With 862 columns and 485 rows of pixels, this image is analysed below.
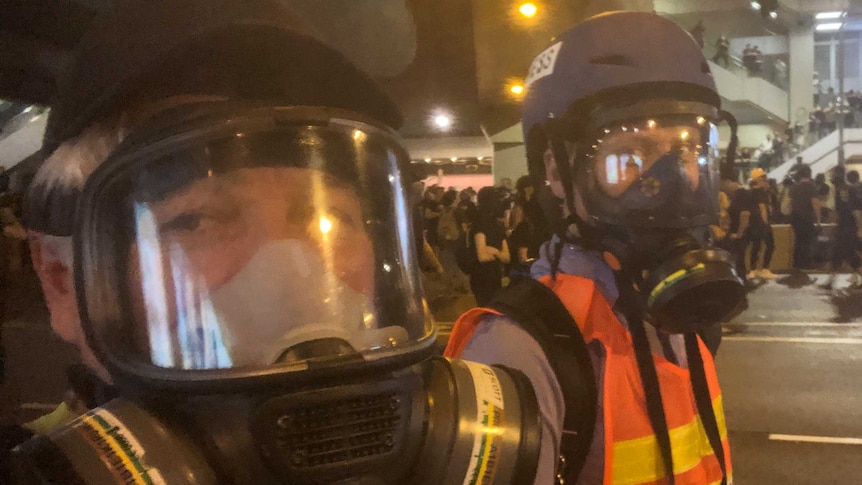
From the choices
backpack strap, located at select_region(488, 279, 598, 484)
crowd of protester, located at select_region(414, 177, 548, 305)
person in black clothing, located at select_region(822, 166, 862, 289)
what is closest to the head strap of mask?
backpack strap, located at select_region(488, 279, 598, 484)

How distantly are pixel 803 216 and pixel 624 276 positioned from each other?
11.7 meters

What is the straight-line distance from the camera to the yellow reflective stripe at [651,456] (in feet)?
4.67

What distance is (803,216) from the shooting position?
11742 millimetres

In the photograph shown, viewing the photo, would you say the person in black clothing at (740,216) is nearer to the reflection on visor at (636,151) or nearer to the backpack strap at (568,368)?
the reflection on visor at (636,151)

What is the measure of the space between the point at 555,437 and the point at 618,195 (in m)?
0.66

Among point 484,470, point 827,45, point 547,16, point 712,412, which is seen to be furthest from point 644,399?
point 827,45

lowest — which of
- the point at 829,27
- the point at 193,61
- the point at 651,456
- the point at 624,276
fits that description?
the point at 651,456

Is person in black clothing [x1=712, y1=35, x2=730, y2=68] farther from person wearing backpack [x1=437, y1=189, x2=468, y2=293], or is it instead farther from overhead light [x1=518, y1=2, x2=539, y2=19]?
overhead light [x1=518, y1=2, x2=539, y2=19]

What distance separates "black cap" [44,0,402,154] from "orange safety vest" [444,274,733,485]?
0.72 metres

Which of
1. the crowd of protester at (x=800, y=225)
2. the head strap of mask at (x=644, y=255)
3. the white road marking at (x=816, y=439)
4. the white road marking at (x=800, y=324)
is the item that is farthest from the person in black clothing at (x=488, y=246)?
the head strap of mask at (x=644, y=255)

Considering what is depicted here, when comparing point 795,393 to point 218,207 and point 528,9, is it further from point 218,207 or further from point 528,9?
point 218,207

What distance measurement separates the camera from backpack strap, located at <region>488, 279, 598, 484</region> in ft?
4.56

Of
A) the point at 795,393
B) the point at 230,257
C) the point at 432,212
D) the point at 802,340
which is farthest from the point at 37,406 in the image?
the point at 802,340

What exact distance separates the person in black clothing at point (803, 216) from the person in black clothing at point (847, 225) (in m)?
0.44
